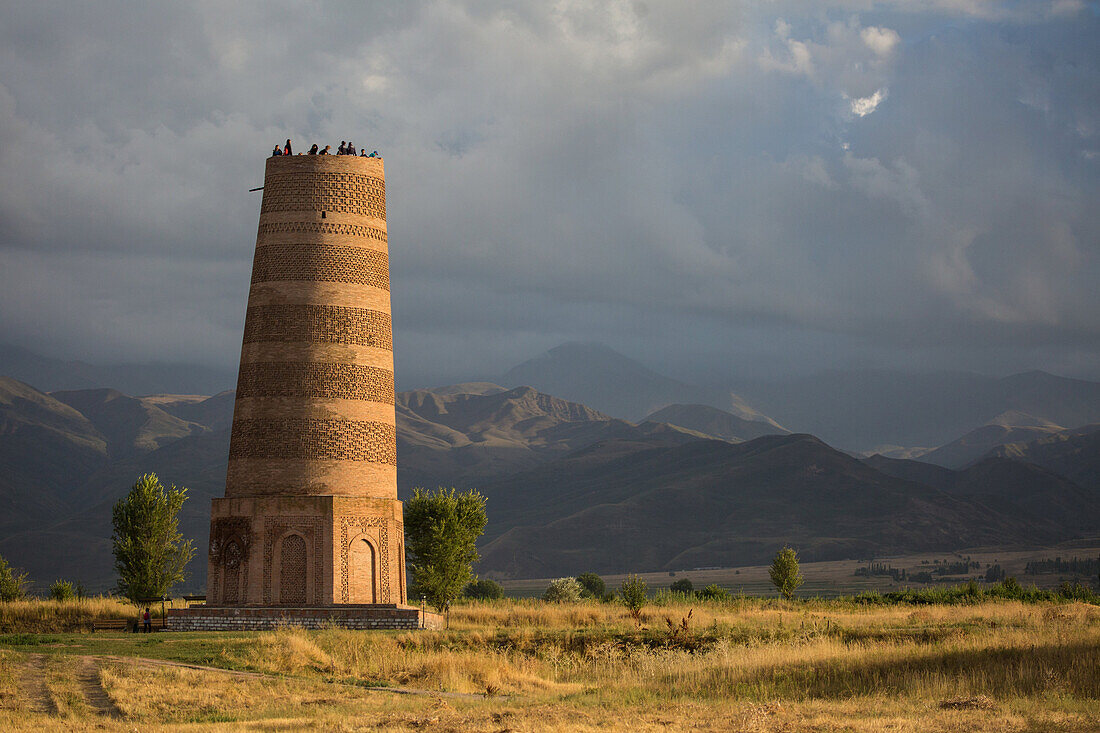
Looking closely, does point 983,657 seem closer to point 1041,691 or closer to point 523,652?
point 1041,691

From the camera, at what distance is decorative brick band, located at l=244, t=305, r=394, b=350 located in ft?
141

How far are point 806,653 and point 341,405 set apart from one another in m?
21.6

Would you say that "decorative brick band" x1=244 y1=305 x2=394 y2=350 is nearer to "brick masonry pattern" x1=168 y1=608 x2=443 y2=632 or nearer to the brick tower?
the brick tower

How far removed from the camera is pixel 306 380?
42469 millimetres

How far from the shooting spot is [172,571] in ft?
153

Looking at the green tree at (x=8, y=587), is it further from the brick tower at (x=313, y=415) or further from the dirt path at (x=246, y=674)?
the dirt path at (x=246, y=674)

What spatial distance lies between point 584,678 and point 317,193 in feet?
77.4

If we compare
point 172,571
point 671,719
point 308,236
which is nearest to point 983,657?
point 671,719

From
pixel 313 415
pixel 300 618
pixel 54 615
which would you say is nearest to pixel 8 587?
pixel 54 615

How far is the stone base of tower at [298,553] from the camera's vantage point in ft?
134

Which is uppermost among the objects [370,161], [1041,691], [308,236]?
[370,161]

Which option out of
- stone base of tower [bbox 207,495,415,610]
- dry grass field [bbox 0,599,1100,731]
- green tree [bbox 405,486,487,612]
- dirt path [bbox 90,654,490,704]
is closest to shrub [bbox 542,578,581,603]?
green tree [bbox 405,486,487,612]

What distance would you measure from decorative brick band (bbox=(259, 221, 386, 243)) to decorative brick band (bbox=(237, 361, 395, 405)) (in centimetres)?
496

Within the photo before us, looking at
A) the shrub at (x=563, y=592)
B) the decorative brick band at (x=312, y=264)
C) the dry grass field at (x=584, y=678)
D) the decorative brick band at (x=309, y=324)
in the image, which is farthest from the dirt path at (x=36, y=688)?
the shrub at (x=563, y=592)
